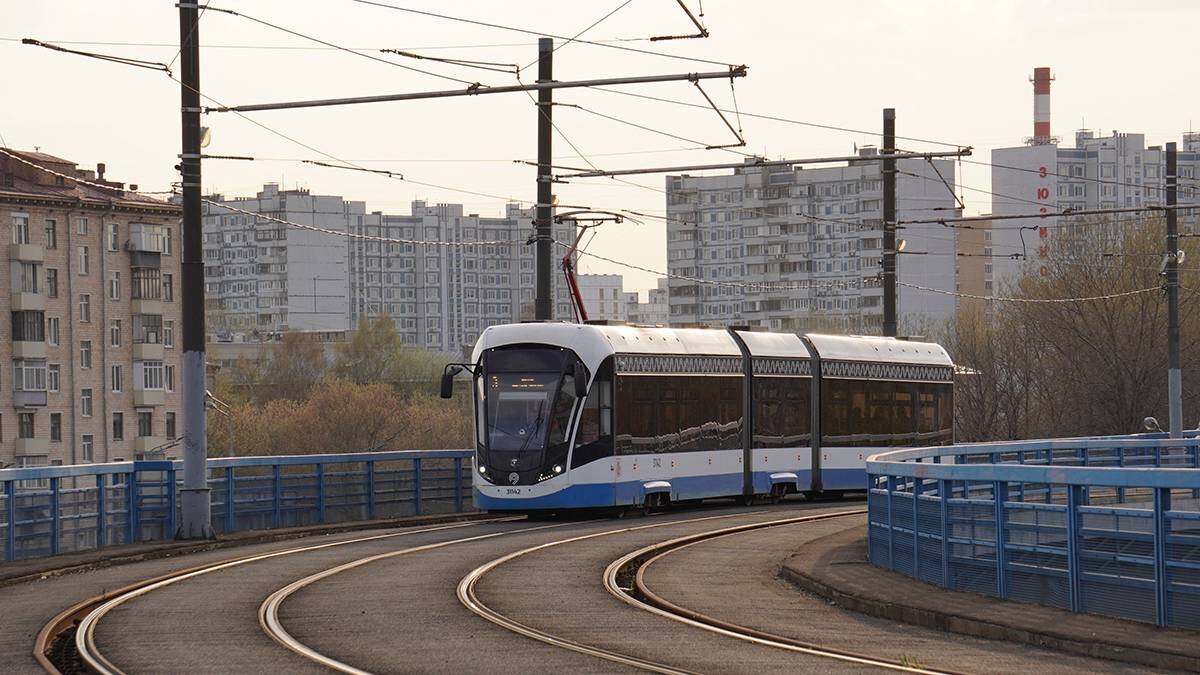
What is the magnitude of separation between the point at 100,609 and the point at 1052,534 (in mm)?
8071

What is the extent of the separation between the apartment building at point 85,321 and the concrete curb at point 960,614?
85.2m

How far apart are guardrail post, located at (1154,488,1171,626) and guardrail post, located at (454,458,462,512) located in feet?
67.6

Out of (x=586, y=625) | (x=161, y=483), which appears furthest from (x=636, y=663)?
(x=161, y=483)

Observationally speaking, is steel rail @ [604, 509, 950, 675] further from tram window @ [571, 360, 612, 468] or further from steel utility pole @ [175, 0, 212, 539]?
steel utility pole @ [175, 0, 212, 539]

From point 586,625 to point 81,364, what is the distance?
98.3 metres

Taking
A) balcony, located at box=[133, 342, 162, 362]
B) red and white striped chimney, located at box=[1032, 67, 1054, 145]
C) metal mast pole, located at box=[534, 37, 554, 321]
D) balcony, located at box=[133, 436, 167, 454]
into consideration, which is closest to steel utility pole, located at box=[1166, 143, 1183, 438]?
metal mast pole, located at box=[534, 37, 554, 321]

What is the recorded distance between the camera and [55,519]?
24547mm

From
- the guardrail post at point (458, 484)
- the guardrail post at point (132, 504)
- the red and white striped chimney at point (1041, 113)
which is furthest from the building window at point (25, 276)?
the red and white striped chimney at point (1041, 113)

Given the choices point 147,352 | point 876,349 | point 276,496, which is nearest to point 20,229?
point 147,352

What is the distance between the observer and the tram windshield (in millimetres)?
30172

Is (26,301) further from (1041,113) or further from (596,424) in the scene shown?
(1041,113)

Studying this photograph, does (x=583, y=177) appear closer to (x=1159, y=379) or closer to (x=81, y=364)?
(x=1159, y=379)

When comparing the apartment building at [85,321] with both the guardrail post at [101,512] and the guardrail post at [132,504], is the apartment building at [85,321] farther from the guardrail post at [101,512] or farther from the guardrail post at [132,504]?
the guardrail post at [101,512]

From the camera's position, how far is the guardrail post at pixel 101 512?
2562 cm
